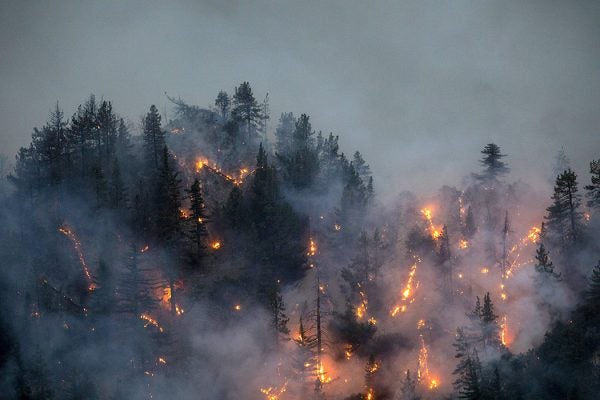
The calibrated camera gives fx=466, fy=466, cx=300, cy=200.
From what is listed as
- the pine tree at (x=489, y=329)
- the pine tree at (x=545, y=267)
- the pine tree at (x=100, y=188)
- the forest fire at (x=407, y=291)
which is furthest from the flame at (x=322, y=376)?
the pine tree at (x=100, y=188)

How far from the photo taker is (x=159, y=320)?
229ft

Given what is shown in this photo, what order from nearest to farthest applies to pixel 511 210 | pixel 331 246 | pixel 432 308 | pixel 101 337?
pixel 101 337 < pixel 432 308 < pixel 331 246 < pixel 511 210

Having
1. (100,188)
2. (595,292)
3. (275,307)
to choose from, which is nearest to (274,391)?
(275,307)

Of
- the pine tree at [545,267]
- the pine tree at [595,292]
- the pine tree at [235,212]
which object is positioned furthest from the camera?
the pine tree at [235,212]

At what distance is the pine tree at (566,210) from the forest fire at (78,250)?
235 feet

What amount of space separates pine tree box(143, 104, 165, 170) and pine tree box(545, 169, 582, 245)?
69717 millimetres

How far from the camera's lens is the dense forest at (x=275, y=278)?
2484 inches

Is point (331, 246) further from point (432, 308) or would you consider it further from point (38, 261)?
point (38, 261)

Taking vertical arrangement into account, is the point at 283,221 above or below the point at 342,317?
above

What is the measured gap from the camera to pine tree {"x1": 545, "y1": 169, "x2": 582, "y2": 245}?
224 feet

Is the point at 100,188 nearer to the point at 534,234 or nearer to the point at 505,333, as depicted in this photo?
the point at 505,333

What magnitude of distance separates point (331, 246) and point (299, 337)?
2028 centimetres

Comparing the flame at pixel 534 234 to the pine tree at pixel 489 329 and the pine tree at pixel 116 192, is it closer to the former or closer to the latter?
the pine tree at pixel 489 329

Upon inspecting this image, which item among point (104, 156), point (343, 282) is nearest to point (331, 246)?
point (343, 282)
